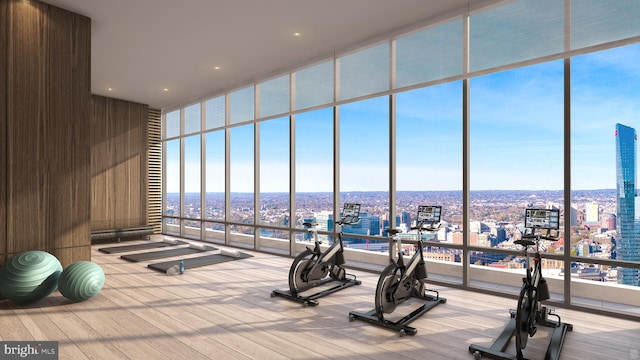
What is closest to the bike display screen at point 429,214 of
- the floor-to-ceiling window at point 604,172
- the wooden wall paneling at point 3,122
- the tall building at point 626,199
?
the floor-to-ceiling window at point 604,172

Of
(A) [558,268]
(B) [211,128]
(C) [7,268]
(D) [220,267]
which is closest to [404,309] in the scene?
(A) [558,268]

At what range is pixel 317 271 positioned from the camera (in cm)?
483

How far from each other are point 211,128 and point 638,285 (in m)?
8.24

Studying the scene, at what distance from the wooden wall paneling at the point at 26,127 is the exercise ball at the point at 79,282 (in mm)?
735

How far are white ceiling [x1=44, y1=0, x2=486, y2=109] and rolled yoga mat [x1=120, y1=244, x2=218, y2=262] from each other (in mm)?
3722

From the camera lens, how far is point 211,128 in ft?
29.3

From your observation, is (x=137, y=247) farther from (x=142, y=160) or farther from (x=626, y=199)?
(x=626, y=199)

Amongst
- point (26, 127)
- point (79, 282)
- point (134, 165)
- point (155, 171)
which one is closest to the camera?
point (79, 282)

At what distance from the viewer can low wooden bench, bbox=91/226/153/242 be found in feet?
28.5

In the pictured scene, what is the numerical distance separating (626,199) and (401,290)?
8.57 ft

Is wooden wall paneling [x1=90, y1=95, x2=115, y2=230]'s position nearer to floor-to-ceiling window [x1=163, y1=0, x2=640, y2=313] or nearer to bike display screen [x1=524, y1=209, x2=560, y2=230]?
floor-to-ceiling window [x1=163, y1=0, x2=640, y2=313]

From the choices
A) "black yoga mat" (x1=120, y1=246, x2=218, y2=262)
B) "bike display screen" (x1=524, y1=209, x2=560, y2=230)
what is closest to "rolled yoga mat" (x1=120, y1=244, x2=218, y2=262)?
"black yoga mat" (x1=120, y1=246, x2=218, y2=262)

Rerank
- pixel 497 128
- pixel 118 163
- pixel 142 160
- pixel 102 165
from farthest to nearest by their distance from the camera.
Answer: pixel 142 160 → pixel 118 163 → pixel 102 165 → pixel 497 128

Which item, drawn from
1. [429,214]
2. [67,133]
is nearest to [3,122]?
[67,133]
